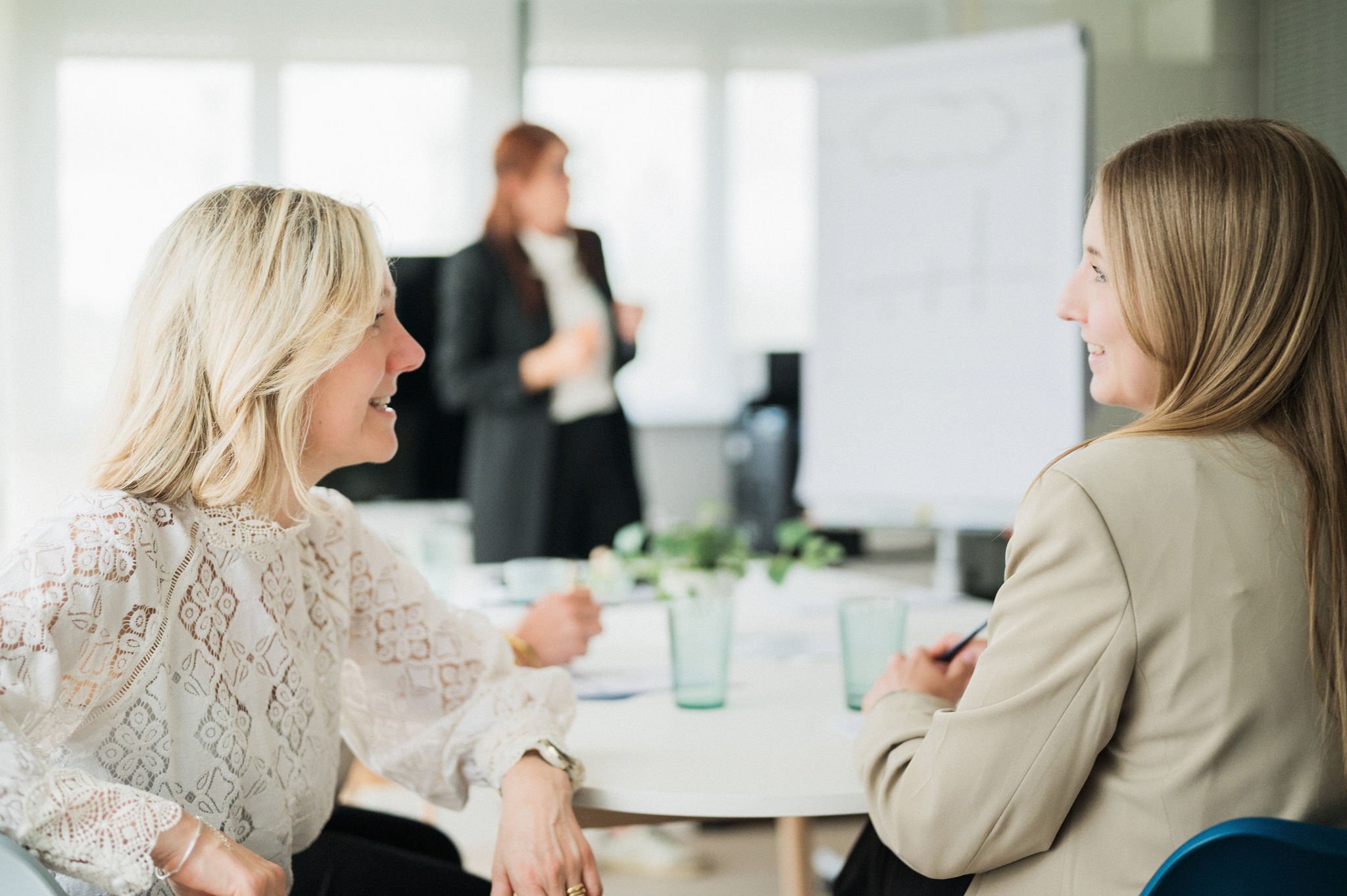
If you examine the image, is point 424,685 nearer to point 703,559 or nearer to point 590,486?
point 703,559

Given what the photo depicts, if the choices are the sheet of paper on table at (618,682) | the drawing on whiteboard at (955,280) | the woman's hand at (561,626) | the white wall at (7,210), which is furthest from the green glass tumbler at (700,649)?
the white wall at (7,210)

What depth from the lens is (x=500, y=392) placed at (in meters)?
2.91

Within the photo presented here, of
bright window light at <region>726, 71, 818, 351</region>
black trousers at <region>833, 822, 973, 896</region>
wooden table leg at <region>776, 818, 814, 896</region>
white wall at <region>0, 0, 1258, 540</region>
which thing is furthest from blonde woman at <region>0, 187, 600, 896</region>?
bright window light at <region>726, 71, 818, 351</region>

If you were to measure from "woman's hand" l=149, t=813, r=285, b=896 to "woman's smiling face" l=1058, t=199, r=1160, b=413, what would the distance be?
78 cm

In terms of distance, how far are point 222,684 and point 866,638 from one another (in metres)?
0.67

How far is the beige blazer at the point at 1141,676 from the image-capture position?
0.85 m

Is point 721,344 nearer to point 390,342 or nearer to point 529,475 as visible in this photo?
point 529,475

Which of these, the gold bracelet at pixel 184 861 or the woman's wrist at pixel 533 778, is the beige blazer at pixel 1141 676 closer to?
the woman's wrist at pixel 533 778

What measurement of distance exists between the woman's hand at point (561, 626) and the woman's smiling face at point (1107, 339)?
2.35 ft

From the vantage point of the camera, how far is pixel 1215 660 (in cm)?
85

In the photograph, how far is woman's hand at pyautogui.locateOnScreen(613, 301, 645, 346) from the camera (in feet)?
10.2

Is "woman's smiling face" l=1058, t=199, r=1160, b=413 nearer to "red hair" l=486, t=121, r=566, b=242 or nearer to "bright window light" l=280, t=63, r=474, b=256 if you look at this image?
"red hair" l=486, t=121, r=566, b=242

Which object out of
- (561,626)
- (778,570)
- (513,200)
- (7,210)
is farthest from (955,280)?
(7,210)

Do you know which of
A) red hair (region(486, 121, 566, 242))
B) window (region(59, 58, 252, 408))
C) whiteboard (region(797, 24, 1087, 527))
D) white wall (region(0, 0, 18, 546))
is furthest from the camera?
window (region(59, 58, 252, 408))
